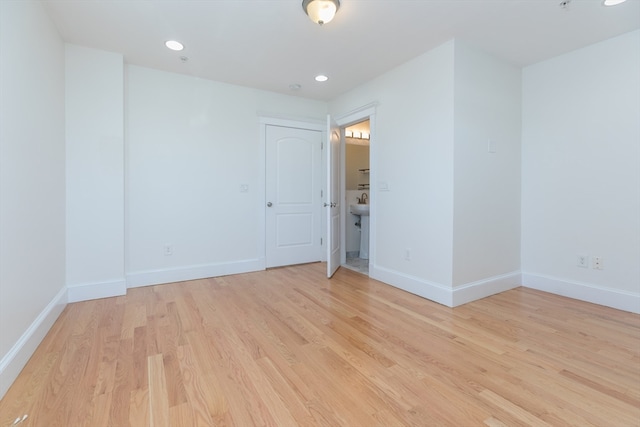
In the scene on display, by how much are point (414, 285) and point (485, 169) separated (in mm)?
1391

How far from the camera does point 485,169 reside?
294cm

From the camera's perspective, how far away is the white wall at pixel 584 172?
8.45ft

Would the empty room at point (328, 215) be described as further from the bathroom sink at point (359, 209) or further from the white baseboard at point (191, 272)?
the bathroom sink at point (359, 209)

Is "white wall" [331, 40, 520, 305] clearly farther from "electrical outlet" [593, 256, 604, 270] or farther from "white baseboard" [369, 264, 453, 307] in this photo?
"electrical outlet" [593, 256, 604, 270]

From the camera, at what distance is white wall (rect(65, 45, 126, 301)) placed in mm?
2768

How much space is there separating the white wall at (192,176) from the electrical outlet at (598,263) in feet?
12.0

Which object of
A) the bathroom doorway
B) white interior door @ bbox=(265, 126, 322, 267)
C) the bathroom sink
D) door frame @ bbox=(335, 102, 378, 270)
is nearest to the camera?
door frame @ bbox=(335, 102, 378, 270)

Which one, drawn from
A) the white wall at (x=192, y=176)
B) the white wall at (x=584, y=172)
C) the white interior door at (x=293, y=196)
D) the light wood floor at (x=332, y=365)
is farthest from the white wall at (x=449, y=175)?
the white wall at (x=192, y=176)

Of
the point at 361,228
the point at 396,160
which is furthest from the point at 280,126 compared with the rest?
the point at 361,228

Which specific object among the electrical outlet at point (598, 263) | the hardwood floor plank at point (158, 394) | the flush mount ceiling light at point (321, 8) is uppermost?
the flush mount ceiling light at point (321, 8)

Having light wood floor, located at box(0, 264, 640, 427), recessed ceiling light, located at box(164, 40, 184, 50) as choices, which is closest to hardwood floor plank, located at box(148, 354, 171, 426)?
light wood floor, located at box(0, 264, 640, 427)

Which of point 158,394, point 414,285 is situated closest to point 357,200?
point 414,285

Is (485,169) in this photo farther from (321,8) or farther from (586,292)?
(321,8)

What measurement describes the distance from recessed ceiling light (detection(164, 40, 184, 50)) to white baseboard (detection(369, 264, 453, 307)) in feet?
10.2
